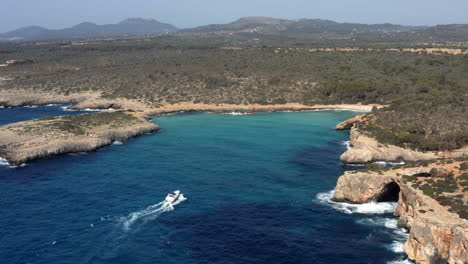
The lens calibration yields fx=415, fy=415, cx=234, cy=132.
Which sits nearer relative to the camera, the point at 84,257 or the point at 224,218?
the point at 84,257

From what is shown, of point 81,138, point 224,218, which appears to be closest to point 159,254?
point 224,218

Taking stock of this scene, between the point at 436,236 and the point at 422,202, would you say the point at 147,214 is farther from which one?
the point at 436,236

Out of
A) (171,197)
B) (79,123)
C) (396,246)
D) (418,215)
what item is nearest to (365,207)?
(396,246)

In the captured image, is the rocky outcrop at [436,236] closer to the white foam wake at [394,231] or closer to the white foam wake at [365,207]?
the white foam wake at [394,231]

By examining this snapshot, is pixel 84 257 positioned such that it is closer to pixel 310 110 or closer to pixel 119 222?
pixel 119 222

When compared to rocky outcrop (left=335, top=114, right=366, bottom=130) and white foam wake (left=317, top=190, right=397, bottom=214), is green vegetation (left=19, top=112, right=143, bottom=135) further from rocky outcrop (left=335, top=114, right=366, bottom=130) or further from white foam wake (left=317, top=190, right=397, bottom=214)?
white foam wake (left=317, top=190, right=397, bottom=214)

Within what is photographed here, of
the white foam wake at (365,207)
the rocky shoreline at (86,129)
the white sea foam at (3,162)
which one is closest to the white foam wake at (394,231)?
the white foam wake at (365,207)
